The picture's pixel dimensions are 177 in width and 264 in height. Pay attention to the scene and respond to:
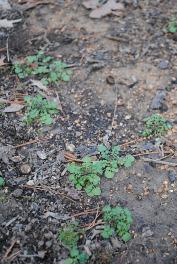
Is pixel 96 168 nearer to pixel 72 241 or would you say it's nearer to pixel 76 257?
pixel 72 241

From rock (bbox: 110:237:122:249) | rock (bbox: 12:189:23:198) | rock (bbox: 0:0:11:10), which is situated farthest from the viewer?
rock (bbox: 0:0:11:10)

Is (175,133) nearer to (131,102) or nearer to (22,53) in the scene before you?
(131,102)

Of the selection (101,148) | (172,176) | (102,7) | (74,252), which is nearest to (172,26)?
(102,7)

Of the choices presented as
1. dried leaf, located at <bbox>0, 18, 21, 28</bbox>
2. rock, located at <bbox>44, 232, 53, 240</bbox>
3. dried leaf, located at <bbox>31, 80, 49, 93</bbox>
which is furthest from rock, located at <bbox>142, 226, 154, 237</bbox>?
dried leaf, located at <bbox>0, 18, 21, 28</bbox>

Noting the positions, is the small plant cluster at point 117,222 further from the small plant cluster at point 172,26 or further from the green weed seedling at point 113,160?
the small plant cluster at point 172,26

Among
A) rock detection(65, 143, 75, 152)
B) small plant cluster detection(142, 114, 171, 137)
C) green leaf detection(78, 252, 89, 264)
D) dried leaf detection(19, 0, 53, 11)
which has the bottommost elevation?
green leaf detection(78, 252, 89, 264)

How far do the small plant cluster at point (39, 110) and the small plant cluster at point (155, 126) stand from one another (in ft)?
3.04

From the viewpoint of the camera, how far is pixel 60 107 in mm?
4070

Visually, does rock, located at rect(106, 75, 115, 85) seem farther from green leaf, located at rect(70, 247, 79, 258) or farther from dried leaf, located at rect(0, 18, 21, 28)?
green leaf, located at rect(70, 247, 79, 258)

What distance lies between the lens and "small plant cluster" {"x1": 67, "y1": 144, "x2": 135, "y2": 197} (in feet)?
11.4

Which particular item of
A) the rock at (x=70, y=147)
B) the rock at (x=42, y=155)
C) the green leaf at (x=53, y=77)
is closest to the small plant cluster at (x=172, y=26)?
the green leaf at (x=53, y=77)

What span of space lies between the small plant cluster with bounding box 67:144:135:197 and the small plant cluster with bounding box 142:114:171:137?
1.22 ft

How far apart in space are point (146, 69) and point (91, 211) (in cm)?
184

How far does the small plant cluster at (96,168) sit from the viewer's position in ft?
11.4
